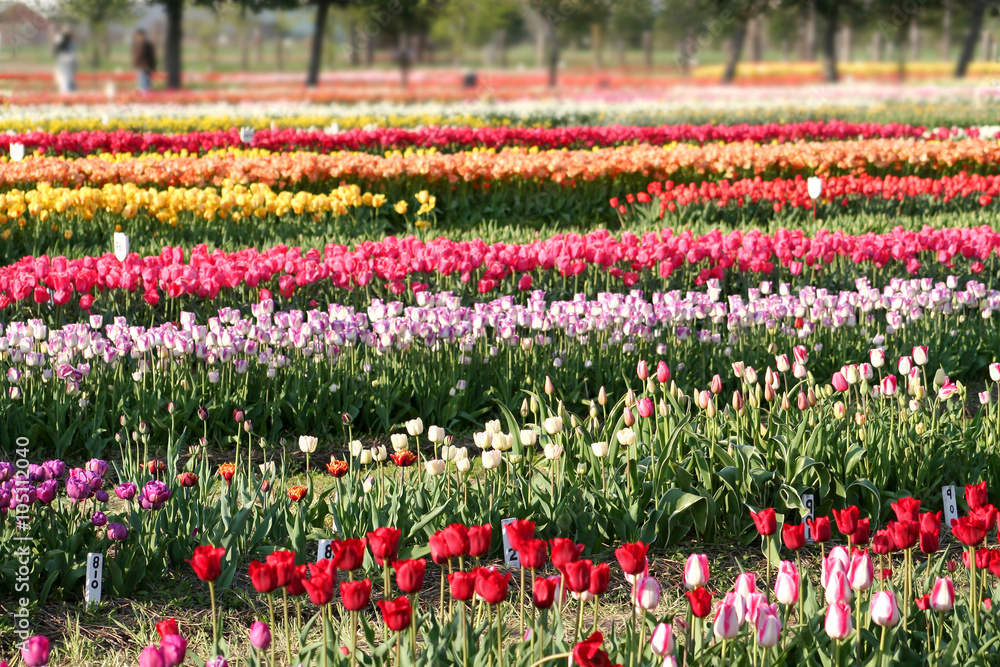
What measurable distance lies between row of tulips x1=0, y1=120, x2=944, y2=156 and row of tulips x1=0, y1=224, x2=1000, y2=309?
809 cm

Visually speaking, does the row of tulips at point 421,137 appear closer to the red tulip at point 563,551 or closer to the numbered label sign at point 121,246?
the numbered label sign at point 121,246

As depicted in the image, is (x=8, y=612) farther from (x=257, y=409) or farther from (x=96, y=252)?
(x=96, y=252)

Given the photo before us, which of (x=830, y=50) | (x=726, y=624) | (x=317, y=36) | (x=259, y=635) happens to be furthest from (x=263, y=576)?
(x=830, y=50)

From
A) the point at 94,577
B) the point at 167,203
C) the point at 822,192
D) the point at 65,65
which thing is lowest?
the point at 94,577

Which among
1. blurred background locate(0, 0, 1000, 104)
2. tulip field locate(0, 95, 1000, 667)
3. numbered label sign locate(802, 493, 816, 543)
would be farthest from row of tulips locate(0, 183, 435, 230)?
blurred background locate(0, 0, 1000, 104)

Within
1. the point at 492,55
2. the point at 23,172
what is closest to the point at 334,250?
the point at 23,172

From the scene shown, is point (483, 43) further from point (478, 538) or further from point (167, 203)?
point (478, 538)

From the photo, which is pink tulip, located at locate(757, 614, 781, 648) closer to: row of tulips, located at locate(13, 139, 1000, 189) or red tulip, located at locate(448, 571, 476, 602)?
red tulip, located at locate(448, 571, 476, 602)

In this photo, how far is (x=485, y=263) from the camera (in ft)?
21.9

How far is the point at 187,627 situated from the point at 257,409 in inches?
67.7

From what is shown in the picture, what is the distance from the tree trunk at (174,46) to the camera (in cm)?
3378

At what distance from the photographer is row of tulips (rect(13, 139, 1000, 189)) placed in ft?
35.2

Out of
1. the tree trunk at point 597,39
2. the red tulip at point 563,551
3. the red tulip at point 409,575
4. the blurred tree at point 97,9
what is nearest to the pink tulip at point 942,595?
the red tulip at point 563,551

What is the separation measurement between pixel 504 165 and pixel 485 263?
476 cm
